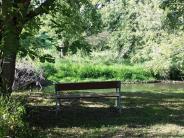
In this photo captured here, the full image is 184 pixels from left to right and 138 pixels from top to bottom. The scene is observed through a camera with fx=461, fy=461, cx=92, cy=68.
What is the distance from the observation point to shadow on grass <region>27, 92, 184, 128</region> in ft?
37.1

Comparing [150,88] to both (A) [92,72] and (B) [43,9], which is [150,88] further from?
(B) [43,9]

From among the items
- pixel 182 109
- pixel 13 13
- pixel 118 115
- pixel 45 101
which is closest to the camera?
pixel 13 13

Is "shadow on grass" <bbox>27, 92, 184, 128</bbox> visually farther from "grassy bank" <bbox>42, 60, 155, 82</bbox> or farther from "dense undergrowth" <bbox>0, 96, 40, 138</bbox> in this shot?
"grassy bank" <bbox>42, 60, 155, 82</bbox>

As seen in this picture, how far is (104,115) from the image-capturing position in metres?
12.6

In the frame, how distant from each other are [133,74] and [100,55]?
613cm

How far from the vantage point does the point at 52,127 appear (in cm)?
1078

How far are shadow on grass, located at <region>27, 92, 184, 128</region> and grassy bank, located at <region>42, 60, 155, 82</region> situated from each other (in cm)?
2210

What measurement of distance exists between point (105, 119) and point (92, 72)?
90.0ft

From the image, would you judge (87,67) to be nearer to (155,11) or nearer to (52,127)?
(155,11)

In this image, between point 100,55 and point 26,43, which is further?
point 100,55

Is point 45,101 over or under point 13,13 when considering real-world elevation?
under

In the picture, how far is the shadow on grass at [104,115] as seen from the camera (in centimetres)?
1130

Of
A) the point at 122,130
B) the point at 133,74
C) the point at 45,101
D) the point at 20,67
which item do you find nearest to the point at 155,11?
the point at 133,74

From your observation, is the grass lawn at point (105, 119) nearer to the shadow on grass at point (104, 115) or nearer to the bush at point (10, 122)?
the shadow on grass at point (104, 115)
